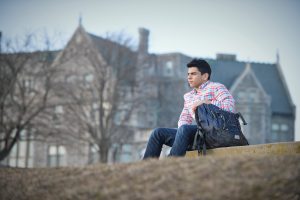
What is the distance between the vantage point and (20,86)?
111ft

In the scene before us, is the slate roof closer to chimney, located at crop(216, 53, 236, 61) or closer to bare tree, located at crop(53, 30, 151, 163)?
chimney, located at crop(216, 53, 236, 61)

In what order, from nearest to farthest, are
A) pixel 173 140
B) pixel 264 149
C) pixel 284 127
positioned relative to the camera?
pixel 264 149 < pixel 173 140 < pixel 284 127

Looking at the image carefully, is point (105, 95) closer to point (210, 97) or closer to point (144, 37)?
point (144, 37)

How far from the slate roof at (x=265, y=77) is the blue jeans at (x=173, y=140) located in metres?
45.6

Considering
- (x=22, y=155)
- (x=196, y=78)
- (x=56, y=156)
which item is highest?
(x=196, y=78)

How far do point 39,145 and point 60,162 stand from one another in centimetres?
258

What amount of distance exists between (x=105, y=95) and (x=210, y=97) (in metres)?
33.9

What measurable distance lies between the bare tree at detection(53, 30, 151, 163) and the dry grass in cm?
3040

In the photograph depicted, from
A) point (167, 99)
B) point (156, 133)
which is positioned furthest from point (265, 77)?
point (156, 133)

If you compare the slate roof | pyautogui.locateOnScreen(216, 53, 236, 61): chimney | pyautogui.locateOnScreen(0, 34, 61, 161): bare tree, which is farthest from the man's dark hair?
pyautogui.locateOnScreen(216, 53, 236, 61): chimney

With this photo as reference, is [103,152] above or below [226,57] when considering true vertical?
below

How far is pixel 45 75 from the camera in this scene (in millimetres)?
35344

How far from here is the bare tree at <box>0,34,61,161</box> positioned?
31.4m

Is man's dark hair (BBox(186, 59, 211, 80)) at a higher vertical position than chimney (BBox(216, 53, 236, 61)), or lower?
lower
